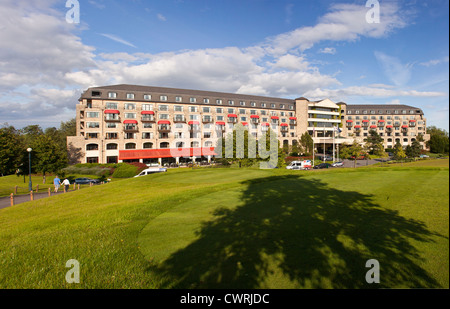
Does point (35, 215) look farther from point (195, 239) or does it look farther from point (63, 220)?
point (195, 239)

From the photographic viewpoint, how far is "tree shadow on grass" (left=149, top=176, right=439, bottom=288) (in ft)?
17.6

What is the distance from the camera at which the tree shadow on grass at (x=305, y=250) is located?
5.38 meters

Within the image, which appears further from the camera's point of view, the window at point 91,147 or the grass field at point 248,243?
the window at point 91,147

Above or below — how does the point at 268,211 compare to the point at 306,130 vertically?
below

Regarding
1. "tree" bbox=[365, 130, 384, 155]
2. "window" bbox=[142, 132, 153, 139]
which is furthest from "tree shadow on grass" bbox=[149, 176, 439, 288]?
"window" bbox=[142, 132, 153, 139]

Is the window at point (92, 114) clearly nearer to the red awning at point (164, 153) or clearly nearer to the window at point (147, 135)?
the red awning at point (164, 153)

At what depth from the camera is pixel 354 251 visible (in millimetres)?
6449

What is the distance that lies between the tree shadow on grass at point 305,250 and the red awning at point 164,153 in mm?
61059

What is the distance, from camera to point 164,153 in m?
69.6

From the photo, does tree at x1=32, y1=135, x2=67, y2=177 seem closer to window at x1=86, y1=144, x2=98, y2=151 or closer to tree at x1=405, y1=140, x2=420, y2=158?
window at x1=86, y1=144, x2=98, y2=151

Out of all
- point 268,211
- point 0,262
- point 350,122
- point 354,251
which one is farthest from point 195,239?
point 350,122

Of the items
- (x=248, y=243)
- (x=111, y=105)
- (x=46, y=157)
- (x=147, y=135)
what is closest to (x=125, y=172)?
(x=46, y=157)

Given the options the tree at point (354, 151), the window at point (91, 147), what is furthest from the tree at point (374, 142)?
the window at point (91, 147)
